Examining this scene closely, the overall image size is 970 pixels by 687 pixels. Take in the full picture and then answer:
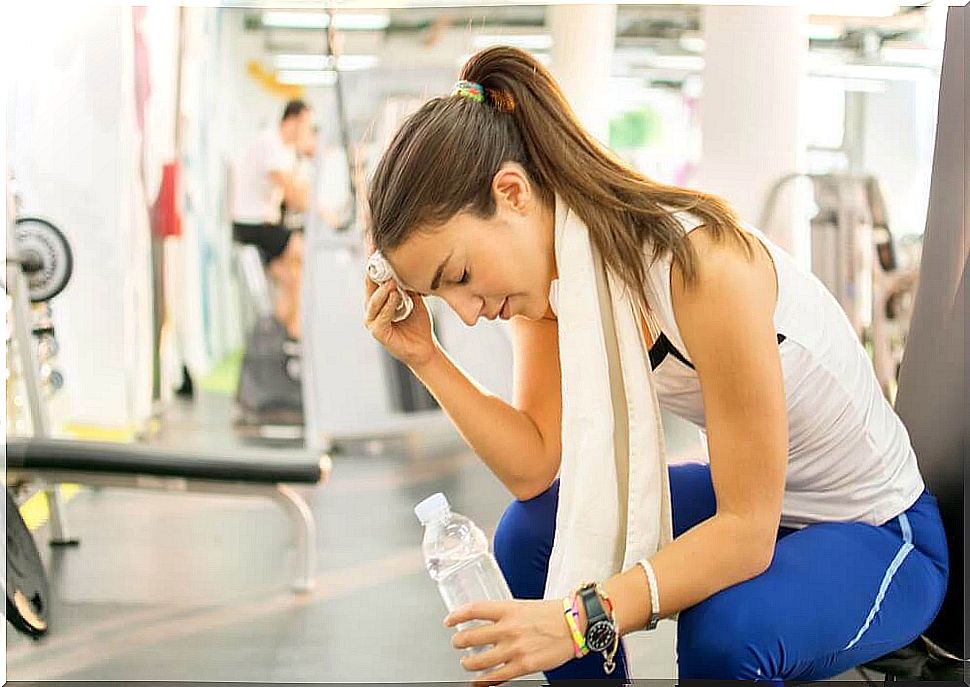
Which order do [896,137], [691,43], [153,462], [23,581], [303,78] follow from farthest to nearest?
[691,43] < [896,137] < [303,78] < [153,462] < [23,581]

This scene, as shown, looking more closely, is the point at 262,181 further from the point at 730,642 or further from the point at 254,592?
the point at 730,642

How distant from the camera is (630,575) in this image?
104cm

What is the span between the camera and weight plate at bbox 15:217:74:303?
2.46m

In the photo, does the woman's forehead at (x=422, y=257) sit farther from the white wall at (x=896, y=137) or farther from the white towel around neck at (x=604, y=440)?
the white wall at (x=896, y=137)

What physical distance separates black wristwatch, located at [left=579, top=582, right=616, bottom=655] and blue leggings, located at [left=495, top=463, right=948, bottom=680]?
0.29ft

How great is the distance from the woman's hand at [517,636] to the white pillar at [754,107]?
2.47 metres

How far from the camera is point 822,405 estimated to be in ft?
3.68

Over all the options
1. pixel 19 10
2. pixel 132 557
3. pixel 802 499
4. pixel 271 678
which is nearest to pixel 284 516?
pixel 132 557

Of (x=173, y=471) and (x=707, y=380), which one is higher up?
(x=707, y=380)

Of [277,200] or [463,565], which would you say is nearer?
[463,565]

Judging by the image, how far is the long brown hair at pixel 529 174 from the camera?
1.06 meters

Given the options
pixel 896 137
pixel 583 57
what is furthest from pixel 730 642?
pixel 896 137

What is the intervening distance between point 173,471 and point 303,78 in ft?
14.6

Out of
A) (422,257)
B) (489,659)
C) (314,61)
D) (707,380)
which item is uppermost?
(314,61)
